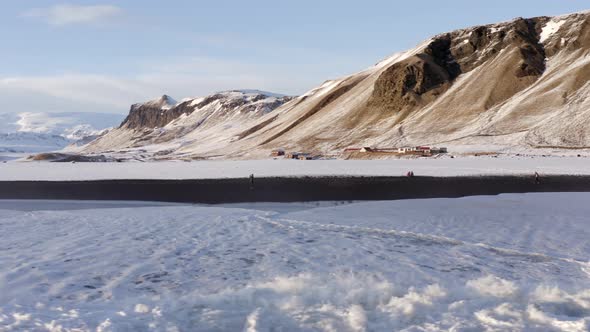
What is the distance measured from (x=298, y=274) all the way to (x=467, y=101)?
133 metres

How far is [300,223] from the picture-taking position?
20188mm

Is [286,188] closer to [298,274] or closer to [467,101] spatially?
[298,274]

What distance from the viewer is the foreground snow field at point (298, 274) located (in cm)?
965

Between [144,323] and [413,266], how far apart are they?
683 centimetres

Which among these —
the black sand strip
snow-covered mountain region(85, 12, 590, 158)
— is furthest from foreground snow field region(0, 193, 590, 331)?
snow-covered mountain region(85, 12, 590, 158)

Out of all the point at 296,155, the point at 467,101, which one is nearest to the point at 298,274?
the point at 296,155

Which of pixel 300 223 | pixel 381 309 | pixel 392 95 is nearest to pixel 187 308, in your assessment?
pixel 381 309

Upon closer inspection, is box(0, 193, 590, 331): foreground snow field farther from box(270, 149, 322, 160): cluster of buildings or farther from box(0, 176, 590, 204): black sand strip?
box(270, 149, 322, 160): cluster of buildings

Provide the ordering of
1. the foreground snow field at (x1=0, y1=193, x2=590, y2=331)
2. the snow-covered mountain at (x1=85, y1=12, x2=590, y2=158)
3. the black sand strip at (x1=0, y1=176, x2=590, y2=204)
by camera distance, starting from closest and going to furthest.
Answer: the foreground snow field at (x1=0, y1=193, x2=590, y2=331), the black sand strip at (x1=0, y1=176, x2=590, y2=204), the snow-covered mountain at (x1=85, y1=12, x2=590, y2=158)

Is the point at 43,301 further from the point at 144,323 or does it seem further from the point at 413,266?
the point at 413,266

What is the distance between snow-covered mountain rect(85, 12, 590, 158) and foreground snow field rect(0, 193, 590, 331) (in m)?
87.5

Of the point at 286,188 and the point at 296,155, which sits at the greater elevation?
the point at 296,155

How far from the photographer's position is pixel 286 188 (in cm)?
4106

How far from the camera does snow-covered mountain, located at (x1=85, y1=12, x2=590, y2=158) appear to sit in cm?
11244
